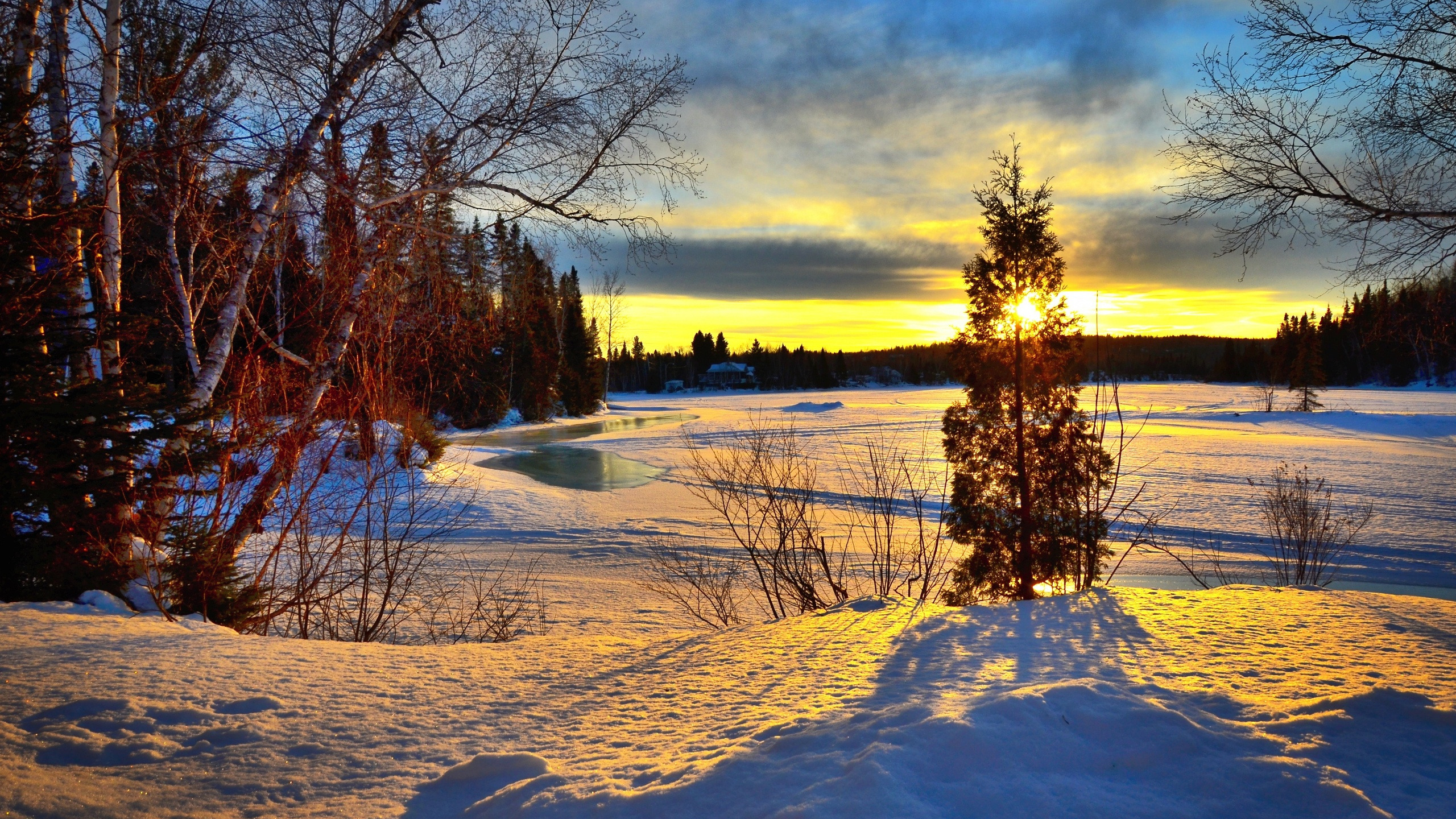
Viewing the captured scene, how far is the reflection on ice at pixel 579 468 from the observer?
723 inches

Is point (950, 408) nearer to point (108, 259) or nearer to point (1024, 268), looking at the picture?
point (1024, 268)

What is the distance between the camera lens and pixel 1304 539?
983 centimetres

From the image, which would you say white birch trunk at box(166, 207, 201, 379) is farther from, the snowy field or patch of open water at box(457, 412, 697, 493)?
patch of open water at box(457, 412, 697, 493)

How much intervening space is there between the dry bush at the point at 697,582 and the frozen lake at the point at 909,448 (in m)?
0.33

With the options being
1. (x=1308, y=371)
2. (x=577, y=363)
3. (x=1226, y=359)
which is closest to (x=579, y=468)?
(x=577, y=363)

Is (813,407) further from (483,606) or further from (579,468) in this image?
(483,606)

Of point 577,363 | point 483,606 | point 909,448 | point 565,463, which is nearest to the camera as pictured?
point 483,606

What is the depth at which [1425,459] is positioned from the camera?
2205 centimetres

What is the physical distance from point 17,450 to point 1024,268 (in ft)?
31.5

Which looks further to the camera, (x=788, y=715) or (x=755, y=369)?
(x=755, y=369)

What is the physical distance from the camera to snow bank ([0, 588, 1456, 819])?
7.77 feet

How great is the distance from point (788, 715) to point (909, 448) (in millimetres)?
23418

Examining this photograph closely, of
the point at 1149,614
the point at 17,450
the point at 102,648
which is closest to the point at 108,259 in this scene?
the point at 17,450

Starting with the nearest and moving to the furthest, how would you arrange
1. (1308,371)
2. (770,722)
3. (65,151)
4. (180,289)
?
(770,722), (65,151), (180,289), (1308,371)
